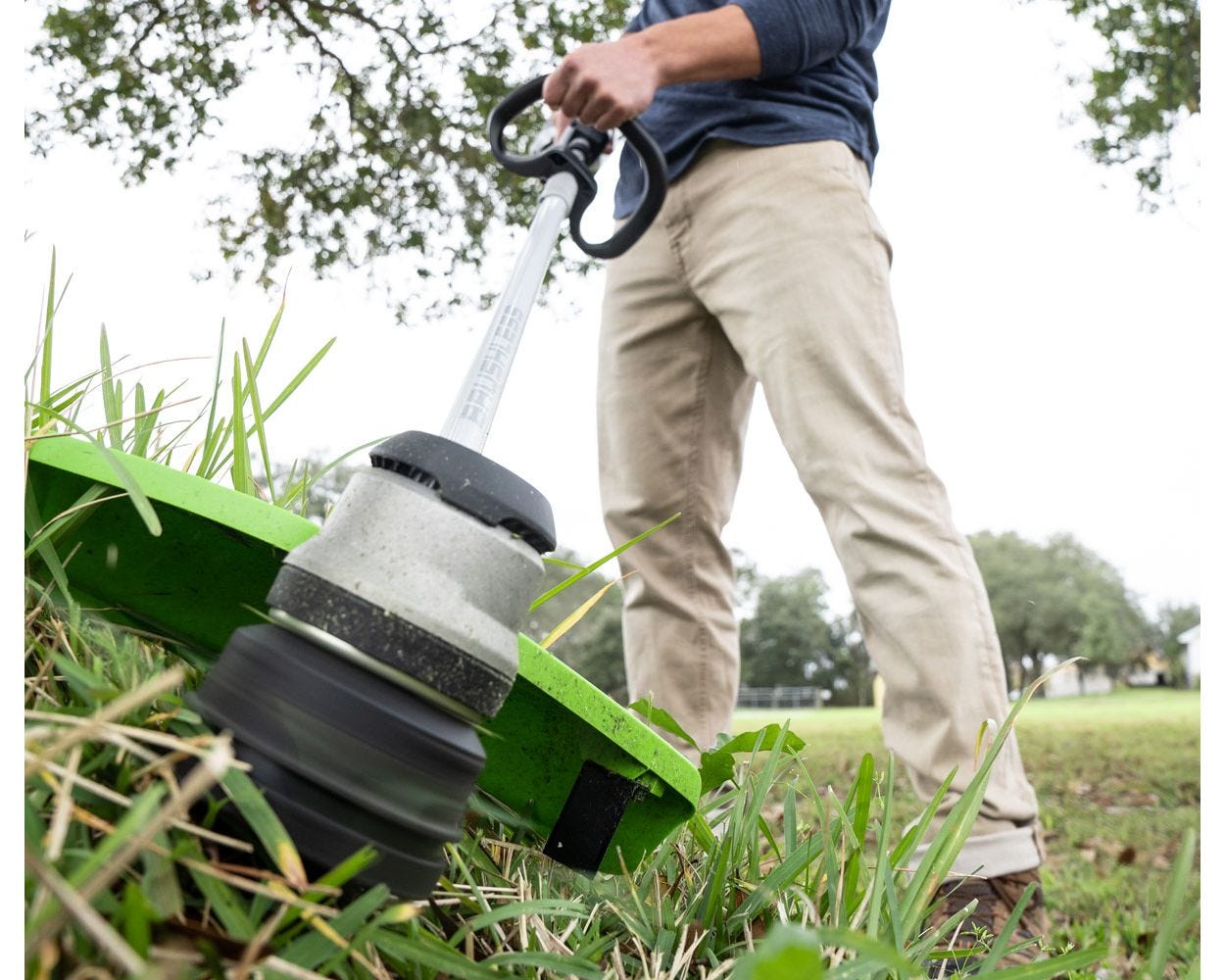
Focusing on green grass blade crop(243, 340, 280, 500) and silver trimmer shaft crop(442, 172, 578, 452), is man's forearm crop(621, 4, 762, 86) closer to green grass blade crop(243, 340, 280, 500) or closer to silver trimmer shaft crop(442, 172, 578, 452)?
silver trimmer shaft crop(442, 172, 578, 452)

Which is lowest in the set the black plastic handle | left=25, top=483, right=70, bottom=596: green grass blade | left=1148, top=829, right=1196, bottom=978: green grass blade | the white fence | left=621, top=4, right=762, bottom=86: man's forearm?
the white fence

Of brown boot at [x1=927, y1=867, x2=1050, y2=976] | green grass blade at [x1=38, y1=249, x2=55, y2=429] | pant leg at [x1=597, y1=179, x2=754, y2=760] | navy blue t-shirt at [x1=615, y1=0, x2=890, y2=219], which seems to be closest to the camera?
green grass blade at [x1=38, y1=249, x2=55, y2=429]

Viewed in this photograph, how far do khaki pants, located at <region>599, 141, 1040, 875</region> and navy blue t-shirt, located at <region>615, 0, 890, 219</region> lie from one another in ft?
0.14

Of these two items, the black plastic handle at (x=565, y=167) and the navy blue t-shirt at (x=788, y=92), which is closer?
the black plastic handle at (x=565, y=167)

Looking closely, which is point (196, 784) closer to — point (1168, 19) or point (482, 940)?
point (482, 940)

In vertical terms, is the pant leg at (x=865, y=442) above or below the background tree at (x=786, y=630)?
above

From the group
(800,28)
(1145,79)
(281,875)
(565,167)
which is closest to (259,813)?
(281,875)

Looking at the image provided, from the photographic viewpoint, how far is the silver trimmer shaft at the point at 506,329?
95 centimetres

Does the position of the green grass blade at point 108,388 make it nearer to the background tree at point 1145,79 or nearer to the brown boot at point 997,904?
the brown boot at point 997,904

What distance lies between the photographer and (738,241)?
67.5 inches

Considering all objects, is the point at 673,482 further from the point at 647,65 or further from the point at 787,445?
the point at 647,65

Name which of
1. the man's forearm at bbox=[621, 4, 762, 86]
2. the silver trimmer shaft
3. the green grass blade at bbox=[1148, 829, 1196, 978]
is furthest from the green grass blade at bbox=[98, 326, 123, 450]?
the green grass blade at bbox=[1148, 829, 1196, 978]

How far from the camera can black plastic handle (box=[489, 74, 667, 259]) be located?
4.64 feet

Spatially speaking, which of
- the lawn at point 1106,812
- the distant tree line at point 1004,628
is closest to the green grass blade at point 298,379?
the lawn at point 1106,812
